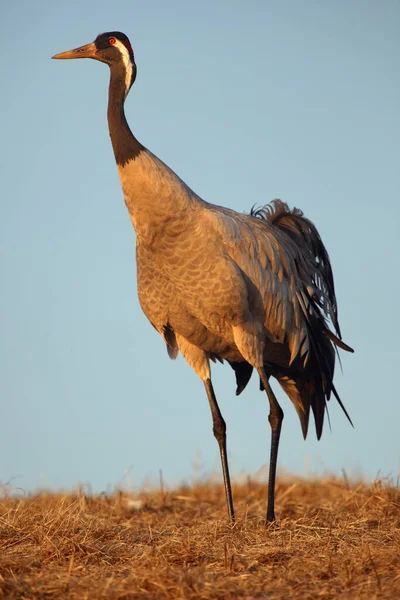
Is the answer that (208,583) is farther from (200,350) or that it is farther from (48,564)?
(200,350)

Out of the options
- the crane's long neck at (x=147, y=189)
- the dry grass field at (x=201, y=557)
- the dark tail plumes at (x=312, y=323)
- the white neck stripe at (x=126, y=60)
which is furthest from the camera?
the dark tail plumes at (x=312, y=323)

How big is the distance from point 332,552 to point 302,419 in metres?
2.58

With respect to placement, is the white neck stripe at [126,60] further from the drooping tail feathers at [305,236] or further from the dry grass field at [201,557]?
the dry grass field at [201,557]

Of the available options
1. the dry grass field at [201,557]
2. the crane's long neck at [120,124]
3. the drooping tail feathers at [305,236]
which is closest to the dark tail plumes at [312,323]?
the drooping tail feathers at [305,236]

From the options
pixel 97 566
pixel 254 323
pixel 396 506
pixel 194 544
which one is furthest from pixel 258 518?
pixel 97 566

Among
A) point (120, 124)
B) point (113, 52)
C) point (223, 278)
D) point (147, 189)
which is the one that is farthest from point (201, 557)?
point (113, 52)

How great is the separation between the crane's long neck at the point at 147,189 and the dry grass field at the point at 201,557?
5.95 feet

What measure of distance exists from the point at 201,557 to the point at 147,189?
2344 mm

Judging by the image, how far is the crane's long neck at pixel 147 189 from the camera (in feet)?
18.1

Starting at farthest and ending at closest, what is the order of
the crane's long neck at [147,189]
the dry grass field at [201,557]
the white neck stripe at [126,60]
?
the white neck stripe at [126,60] < the crane's long neck at [147,189] < the dry grass field at [201,557]

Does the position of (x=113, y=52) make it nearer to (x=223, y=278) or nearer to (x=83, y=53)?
(x=83, y=53)

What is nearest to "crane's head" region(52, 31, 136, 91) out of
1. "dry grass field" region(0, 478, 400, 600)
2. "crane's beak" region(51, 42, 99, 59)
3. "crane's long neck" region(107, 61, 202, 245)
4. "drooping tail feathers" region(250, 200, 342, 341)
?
"crane's beak" region(51, 42, 99, 59)

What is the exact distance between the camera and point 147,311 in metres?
5.97

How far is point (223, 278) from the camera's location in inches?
217
